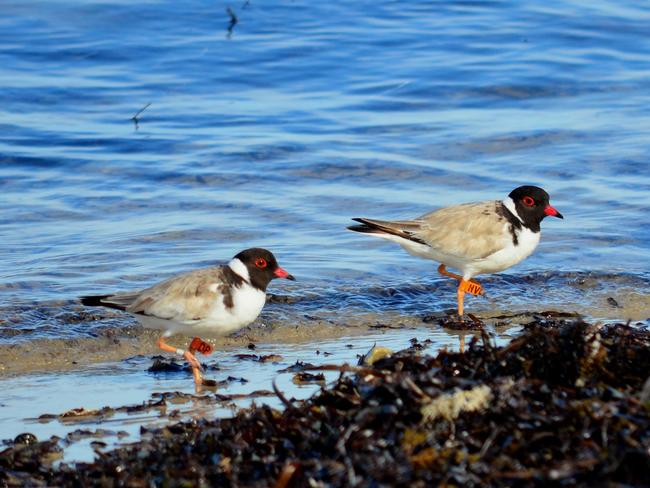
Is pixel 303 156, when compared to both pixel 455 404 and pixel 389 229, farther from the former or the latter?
pixel 455 404

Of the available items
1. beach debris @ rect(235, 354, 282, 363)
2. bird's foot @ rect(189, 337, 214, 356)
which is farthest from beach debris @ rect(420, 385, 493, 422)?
bird's foot @ rect(189, 337, 214, 356)

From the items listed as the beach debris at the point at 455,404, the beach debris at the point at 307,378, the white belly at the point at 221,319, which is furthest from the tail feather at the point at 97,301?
A: the beach debris at the point at 455,404

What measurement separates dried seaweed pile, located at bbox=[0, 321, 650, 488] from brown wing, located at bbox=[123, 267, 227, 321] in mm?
1994

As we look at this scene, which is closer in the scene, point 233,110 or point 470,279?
point 470,279

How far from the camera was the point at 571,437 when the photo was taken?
4621 millimetres

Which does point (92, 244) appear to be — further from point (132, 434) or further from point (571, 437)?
point (571, 437)

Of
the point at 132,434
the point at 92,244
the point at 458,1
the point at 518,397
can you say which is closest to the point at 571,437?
the point at 518,397

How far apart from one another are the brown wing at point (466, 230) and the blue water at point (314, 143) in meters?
0.53

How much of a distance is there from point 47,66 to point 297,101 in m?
3.94

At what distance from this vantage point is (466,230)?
954cm

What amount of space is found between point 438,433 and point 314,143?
9.72 meters

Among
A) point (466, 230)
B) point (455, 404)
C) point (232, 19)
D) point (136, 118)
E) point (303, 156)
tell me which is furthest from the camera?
point (232, 19)

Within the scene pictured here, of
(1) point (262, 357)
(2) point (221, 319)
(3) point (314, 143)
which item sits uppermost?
(3) point (314, 143)

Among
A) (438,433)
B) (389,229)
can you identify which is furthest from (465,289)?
(438,433)
